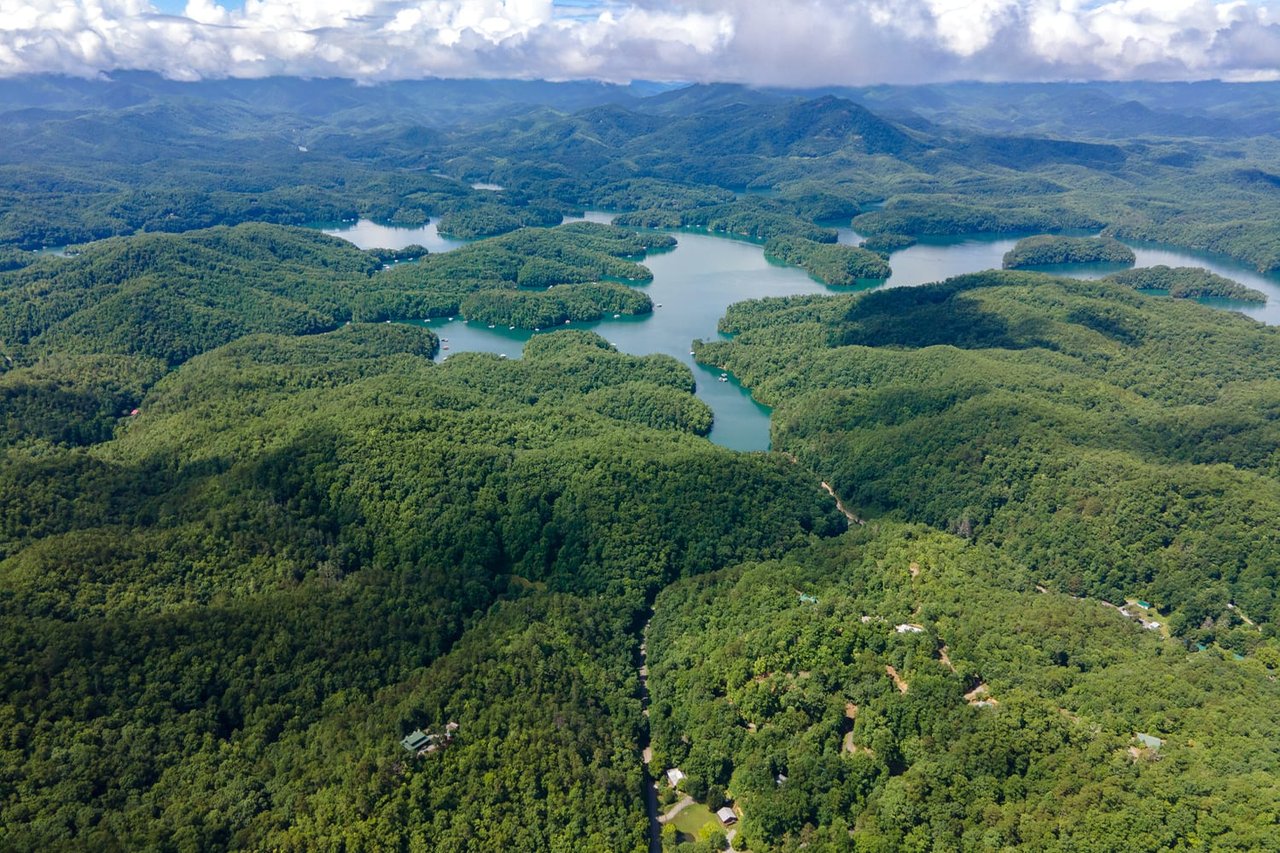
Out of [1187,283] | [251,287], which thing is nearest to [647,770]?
[251,287]

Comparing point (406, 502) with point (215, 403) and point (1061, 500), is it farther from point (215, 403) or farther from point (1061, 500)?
point (1061, 500)

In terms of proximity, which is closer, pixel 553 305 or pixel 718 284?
pixel 553 305

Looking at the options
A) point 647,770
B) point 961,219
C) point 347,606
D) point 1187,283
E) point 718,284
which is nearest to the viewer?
point 647,770

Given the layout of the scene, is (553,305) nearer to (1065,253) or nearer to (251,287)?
(251,287)

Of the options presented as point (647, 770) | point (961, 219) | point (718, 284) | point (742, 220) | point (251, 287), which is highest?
point (961, 219)

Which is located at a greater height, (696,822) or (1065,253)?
(1065,253)

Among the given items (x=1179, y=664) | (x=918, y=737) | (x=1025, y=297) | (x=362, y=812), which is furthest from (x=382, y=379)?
(x=1025, y=297)

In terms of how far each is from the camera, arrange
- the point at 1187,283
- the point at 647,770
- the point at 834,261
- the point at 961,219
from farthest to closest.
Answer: the point at 961,219, the point at 834,261, the point at 1187,283, the point at 647,770
